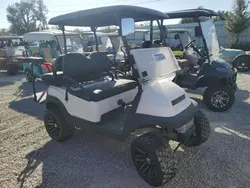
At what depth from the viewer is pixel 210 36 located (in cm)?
529

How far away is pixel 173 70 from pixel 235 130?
1769 mm

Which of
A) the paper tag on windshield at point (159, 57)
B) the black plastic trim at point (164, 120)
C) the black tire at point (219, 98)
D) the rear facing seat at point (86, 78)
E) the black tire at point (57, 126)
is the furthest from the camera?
the black tire at point (219, 98)

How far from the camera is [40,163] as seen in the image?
3.02 meters

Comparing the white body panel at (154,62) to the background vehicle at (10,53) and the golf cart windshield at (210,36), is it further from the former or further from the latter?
the background vehicle at (10,53)

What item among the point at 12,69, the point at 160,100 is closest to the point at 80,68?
the point at 160,100

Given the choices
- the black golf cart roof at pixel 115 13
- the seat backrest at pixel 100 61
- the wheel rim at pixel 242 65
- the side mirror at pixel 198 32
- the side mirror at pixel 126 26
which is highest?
the black golf cart roof at pixel 115 13

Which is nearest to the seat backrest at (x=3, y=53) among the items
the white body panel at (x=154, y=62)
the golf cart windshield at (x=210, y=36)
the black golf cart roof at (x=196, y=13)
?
the black golf cart roof at (x=196, y=13)

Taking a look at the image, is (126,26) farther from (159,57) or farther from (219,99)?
(219,99)

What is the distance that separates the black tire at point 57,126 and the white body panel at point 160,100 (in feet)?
4.89

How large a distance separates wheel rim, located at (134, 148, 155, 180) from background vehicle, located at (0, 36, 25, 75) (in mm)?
9556

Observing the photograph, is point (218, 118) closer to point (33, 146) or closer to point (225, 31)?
point (33, 146)

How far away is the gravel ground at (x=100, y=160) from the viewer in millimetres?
2580

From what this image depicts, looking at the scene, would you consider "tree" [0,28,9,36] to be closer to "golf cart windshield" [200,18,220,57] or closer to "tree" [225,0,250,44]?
"tree" [225,0,250,44]

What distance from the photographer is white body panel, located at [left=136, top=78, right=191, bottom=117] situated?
233 cm
